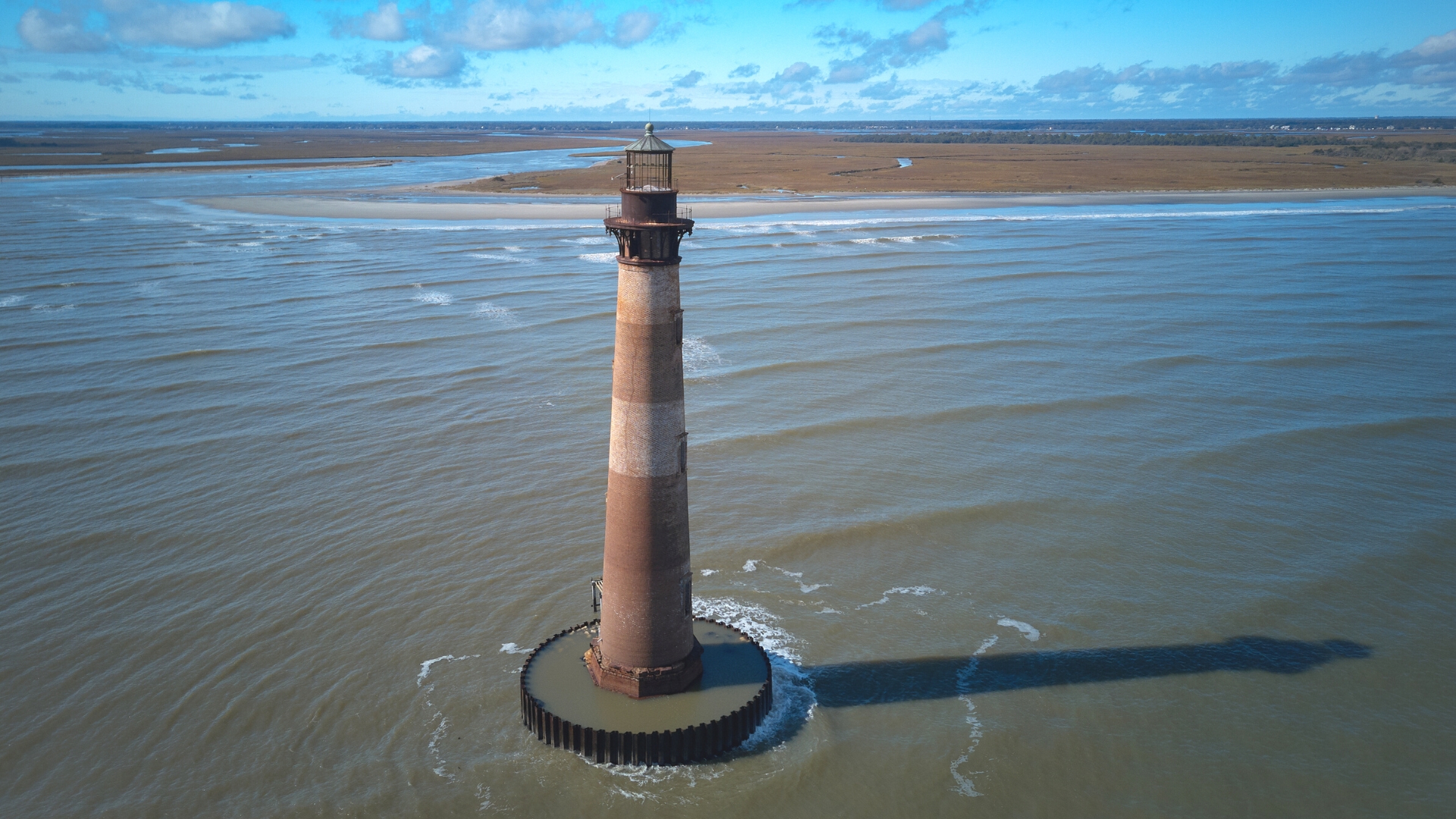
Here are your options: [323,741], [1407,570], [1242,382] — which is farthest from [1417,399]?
[323,741]

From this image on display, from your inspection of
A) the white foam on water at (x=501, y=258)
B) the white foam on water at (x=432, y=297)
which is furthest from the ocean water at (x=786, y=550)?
the white foam on water at (x=501, y=258)

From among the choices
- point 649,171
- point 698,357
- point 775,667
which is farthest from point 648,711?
point 698,357

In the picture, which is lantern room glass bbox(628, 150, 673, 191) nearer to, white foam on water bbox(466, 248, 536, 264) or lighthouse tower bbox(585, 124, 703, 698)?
lighthouse tower bbox(585, 124, 703, 698)

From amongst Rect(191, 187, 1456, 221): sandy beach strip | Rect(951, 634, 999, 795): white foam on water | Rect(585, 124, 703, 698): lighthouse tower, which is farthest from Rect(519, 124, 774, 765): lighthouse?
Rect(191, 187, 1456, 221): sandy beach strip

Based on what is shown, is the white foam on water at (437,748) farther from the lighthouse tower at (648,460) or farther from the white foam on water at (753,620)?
the white foam on water at (753,620)

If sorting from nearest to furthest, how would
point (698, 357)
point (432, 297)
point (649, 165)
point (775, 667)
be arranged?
point (649, 165), point (775, 667), point (698, 357), point (432, 297)

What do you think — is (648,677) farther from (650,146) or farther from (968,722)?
(650,146)
